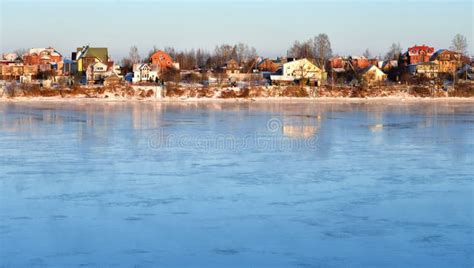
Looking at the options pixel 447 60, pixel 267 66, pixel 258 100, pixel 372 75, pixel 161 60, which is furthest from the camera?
pixel 267 66

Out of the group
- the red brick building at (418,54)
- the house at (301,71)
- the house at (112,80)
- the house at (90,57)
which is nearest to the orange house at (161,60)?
the house at (90,57)

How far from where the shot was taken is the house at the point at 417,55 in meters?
61.2

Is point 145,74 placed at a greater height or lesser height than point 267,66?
lesser

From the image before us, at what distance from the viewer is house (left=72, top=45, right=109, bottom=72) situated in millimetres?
54131

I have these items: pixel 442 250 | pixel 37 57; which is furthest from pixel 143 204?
pixel 37 57

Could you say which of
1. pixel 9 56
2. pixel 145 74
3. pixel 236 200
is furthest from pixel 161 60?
pixel 236 200

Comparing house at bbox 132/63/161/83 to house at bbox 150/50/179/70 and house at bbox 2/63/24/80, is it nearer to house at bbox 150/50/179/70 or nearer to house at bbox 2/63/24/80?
house at bbox 150/50/179/70

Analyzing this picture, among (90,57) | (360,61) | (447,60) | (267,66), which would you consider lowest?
(267,66)

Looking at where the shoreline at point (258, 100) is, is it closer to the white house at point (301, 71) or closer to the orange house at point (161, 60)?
the white house at point (301, 71)

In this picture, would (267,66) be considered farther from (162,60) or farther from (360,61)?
(162,60)

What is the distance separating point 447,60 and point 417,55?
227 inches

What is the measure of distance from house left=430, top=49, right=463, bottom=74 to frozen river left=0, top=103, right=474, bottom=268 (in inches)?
1602

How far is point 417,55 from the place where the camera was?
203 feet

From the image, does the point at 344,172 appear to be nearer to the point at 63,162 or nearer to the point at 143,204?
the point at 143,204
